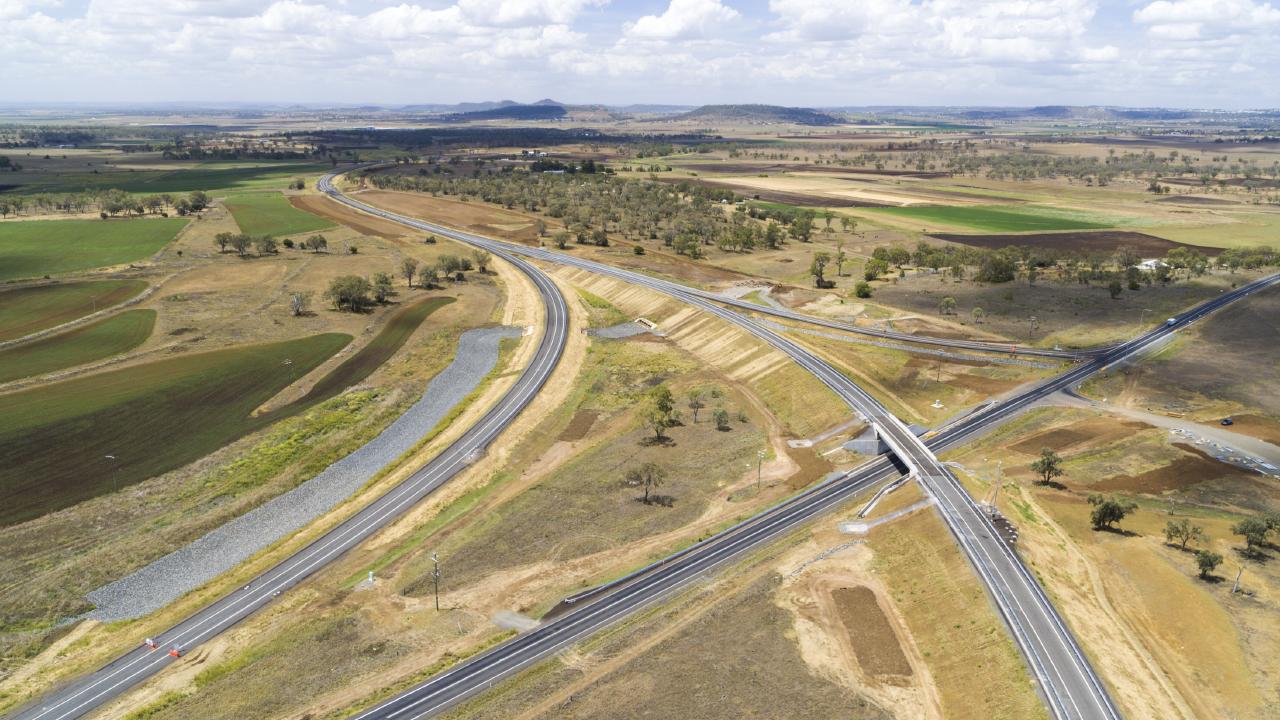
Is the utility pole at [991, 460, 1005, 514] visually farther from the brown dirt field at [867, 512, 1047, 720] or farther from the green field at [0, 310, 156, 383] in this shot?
the green field at [0, 310, 156, 383]

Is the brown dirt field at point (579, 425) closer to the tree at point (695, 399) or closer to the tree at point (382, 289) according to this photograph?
the tree at point (695, 399)

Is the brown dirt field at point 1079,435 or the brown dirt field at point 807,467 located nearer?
the brown dirt field at point 807,467

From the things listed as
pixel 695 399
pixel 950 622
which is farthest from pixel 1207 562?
pixel 695 399

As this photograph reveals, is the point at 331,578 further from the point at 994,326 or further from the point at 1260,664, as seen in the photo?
the point at 994,326

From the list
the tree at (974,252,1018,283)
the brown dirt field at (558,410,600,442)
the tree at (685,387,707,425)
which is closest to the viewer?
the brown dirt field at (558,410,600,442)

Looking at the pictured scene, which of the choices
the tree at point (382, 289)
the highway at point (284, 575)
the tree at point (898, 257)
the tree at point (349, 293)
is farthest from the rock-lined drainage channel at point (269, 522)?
the tree at point (898, 257)

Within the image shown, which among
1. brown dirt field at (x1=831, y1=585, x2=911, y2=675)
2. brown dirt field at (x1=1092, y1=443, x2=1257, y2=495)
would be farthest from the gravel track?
brown dirt field at (x1=1092, y1=443, x2=1257, y2=495)

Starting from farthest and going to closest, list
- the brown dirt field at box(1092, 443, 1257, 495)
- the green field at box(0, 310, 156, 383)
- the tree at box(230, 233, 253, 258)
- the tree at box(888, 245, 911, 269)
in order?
the tree at box(888, 245, 911, 269)
the tree at box(230, 233, 253, 258)
the green field at box(0, 310, 156, 383)
the brown dirt field at box(1092, 443, 1257, 495)
